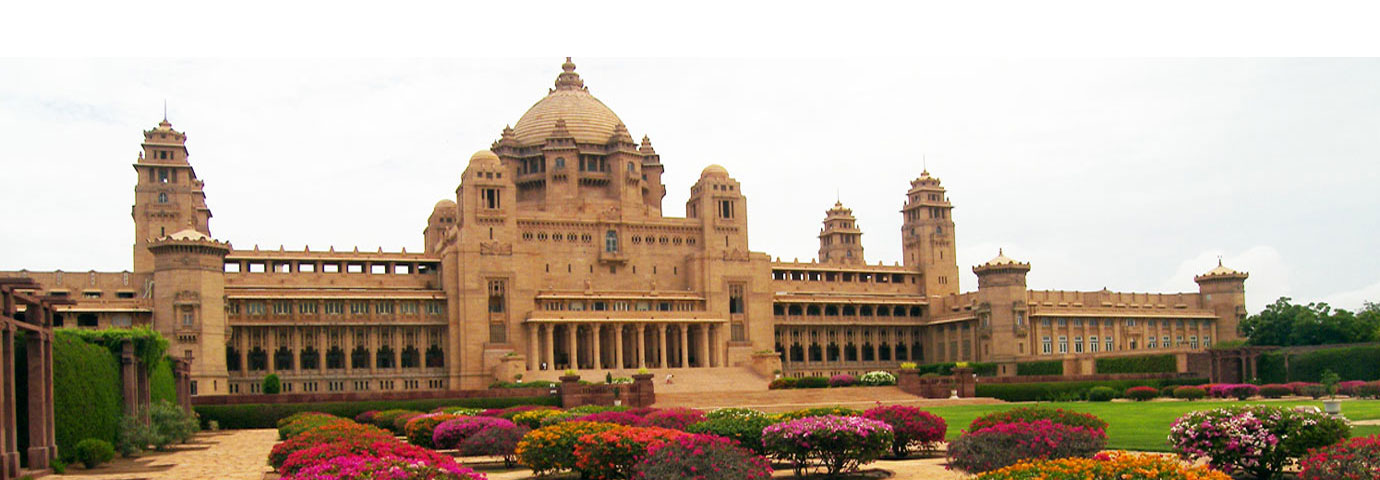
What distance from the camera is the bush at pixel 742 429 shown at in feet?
Result: 88.7

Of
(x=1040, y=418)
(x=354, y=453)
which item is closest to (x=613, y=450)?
(x=354, y=453)

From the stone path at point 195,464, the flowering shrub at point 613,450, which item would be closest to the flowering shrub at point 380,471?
the flowering shrub at point 613,450

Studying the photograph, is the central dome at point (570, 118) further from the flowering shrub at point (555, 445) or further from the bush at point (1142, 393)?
the flowering shrub at point (555, 445)

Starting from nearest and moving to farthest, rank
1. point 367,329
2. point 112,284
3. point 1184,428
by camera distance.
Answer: point 1184,428
point 112,284
point 367,329

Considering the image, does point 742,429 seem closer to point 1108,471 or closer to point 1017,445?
point 1017,445

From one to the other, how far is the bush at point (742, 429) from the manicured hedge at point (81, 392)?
17.0m

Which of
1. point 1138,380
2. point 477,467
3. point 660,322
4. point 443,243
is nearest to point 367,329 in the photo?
point 443,243

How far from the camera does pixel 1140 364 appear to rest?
8431 centimetres

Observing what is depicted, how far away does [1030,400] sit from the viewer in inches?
2689

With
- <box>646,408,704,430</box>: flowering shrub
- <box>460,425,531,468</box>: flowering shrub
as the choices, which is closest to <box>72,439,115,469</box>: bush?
<box>460,425,531,468</box>: flowering shrub

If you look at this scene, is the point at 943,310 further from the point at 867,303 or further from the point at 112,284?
the point at 112,284

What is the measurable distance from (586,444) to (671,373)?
63636 millimetres

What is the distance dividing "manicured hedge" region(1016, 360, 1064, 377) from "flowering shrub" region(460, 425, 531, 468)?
214 ft

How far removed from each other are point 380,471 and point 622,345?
78.8 m
